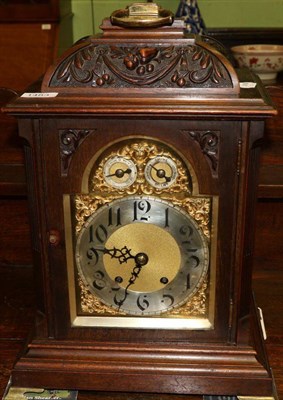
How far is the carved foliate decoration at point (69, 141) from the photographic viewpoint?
3.44 ft

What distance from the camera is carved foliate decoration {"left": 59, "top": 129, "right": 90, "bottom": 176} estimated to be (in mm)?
1048

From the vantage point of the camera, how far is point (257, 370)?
3.76 feet

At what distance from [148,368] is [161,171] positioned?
38 cm

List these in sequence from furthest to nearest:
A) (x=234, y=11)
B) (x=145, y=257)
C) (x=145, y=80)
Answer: (x=234, y=11) → (x=145, y=257) → (x=145, y=80)

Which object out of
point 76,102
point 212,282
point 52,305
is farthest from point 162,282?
point 76,102

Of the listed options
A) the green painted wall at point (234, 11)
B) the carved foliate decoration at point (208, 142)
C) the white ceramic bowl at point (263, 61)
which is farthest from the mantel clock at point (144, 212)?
the green painted wall at point (234, 11)

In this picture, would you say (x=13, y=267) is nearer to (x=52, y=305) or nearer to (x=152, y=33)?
(x=52, y=305)

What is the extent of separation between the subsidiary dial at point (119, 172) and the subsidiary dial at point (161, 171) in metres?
0.03

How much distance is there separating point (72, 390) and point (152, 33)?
689 millimetres

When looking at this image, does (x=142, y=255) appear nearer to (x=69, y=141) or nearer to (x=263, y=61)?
(x=69, y=141)

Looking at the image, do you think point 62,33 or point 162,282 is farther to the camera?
point 62,33

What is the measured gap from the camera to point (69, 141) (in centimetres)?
105

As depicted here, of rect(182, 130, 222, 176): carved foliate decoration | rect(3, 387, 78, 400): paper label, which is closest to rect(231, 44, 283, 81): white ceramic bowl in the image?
rect(182, 130, 222, 176): carved foliate decoration

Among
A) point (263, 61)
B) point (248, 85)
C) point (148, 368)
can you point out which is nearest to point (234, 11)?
point (263, 61)
